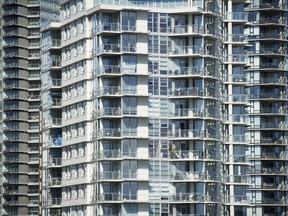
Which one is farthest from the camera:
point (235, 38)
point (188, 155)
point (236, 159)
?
point (235, 38)

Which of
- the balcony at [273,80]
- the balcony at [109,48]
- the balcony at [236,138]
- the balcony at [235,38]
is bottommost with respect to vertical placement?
the balcony at [236,138]

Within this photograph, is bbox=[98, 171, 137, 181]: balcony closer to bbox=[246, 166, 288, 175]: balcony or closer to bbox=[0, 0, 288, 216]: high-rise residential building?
bbox=[0, 0, 288, 216]: high-rise residential building

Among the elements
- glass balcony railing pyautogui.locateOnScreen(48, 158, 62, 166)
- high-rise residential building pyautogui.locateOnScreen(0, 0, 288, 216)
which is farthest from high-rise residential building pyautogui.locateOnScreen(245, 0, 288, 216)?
glass balcony railing pyautogui.locateOnScreen(48, 158, 62, 166)

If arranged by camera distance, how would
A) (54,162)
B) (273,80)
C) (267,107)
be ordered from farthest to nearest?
1. (273,80)
2. (267,107)
3. (54,162)

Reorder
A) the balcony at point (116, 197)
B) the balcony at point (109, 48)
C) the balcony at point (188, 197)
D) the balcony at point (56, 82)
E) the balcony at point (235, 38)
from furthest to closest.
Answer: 1. the balcony at point (235, 38)
2. the balcony at point (56, 82)
3. the balcony at point (109, 48)
4. the balcony at point (188, 197)
5. the balcony at point (116, 197)

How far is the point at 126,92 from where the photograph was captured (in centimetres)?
12412

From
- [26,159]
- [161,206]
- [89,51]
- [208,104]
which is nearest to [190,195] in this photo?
[161,206]

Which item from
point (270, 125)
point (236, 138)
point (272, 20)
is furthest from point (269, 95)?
point (236, 138)

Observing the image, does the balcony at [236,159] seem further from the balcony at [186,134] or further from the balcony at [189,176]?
the balcony at [189,176]

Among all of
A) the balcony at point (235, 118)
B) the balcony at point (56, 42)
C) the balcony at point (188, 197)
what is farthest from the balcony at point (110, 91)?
the balcony at point (235, 118)

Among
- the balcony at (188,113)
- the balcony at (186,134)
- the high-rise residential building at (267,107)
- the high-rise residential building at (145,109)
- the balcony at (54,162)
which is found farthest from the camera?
the high-rise residential building at (267,107)

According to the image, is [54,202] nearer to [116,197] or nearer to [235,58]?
[116,197]

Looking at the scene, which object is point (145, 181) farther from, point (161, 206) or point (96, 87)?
point (96, 87)

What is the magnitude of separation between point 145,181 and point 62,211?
58.1ft
